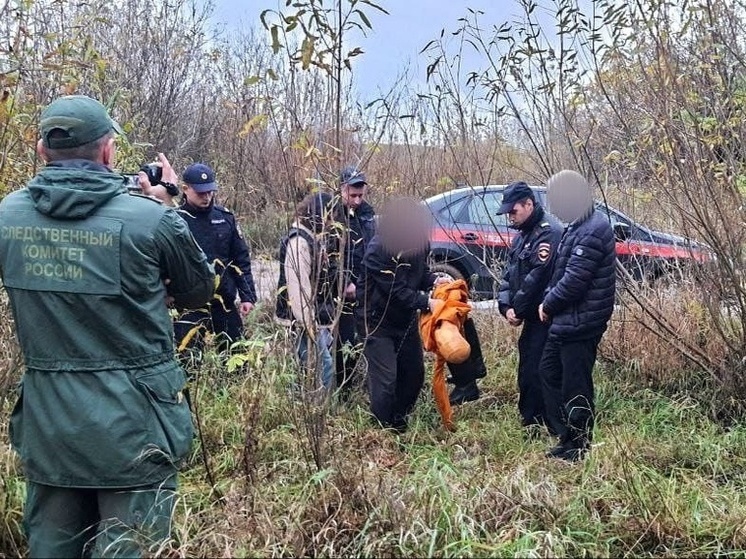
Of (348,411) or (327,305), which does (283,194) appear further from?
(348,411)

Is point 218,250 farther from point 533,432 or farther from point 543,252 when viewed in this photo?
point 533,432

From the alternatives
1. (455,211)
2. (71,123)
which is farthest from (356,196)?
(455,211)

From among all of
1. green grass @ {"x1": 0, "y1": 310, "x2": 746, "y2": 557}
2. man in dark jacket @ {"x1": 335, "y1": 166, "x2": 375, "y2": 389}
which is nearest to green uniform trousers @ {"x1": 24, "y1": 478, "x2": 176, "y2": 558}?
green grass @ {"x1": 0, "y1": 310, "x2": 746, "y2": 557}

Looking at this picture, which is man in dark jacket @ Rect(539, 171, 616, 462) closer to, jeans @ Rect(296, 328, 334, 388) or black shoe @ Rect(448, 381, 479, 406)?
black shoe @ Rect(448, 381, 479, 406)

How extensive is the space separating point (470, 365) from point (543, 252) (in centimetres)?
95

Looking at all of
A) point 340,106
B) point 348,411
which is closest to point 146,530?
point 340,106

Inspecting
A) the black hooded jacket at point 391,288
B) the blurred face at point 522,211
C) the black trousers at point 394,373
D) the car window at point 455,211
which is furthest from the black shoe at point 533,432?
the car window at point 455,211

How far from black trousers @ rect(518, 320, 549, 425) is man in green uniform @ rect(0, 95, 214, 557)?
291 centimetres

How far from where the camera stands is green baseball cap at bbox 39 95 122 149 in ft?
6.92

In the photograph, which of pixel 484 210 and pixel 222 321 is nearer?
pixel 222 321

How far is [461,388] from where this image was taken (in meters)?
4.96

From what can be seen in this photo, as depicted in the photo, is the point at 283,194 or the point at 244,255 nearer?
the point at 283,194

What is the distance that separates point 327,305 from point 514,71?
2742mm

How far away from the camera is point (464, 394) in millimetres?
4961
